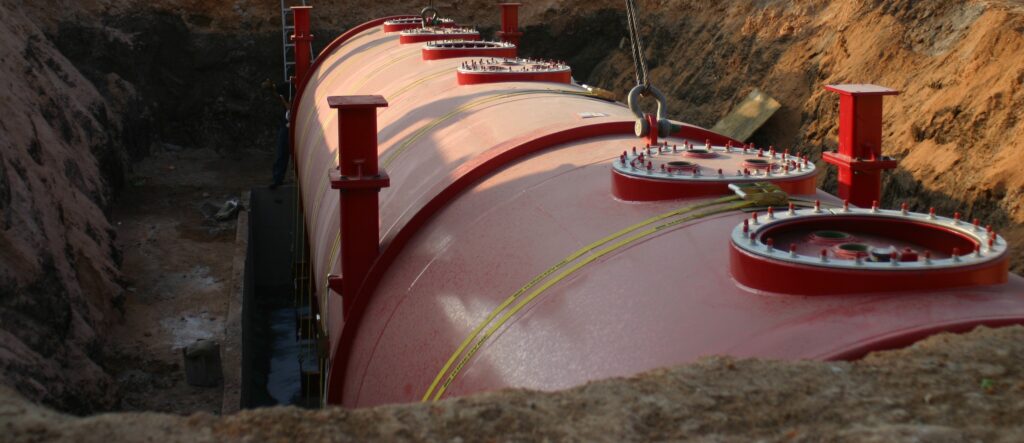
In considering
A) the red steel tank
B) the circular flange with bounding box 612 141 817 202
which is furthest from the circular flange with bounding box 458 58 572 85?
the circular flange with bounding box 612 141 817 202

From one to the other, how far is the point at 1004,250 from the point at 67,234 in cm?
859

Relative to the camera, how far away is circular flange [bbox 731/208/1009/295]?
381 centimetres

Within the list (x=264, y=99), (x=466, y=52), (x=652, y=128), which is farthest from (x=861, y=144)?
(x=264, y=99)

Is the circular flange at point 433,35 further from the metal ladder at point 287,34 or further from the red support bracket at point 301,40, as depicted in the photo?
the metal ladder at point 287,34

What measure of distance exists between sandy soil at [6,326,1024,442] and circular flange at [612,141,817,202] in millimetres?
1439

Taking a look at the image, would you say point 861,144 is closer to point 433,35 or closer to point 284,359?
point 433,35

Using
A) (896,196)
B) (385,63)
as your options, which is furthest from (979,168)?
(385,63)

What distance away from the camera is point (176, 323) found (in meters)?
10.7

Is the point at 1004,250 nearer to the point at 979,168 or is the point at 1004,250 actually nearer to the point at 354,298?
the point at 354,298

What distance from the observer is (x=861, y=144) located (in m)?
5.80

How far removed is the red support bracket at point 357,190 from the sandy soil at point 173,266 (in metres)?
3.04

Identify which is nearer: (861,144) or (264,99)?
(861,144)

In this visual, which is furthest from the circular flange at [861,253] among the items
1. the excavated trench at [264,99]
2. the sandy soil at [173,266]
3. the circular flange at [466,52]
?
the circular flange at [466,52]

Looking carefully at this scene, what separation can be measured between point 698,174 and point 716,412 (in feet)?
5.63
